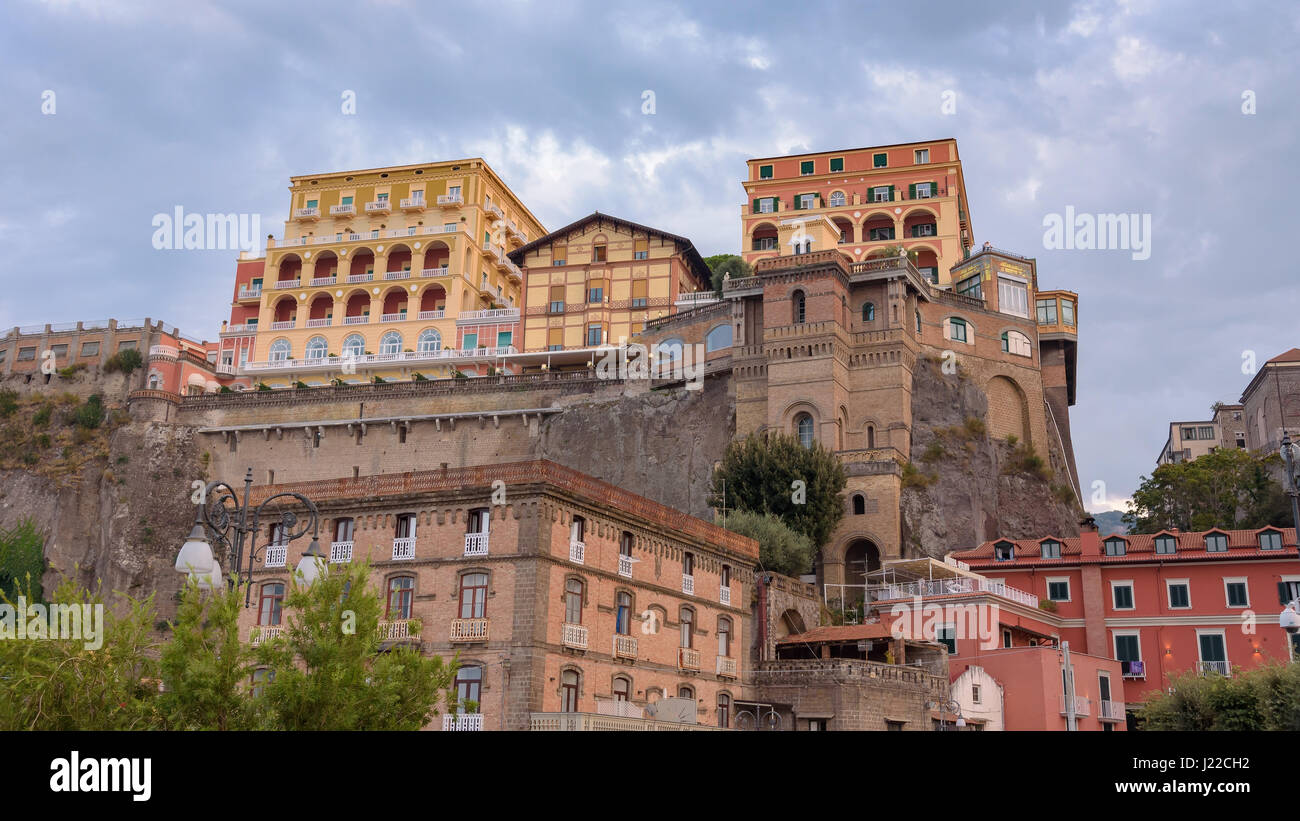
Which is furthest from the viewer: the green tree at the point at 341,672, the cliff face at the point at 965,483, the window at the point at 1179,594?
the cliff face at the point at 965,483

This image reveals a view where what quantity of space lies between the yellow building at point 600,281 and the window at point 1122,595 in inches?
1361

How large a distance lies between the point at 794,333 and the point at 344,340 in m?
37.9

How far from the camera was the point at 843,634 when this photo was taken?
43.2 meters

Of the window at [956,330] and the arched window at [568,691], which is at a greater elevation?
the window at [956,330]

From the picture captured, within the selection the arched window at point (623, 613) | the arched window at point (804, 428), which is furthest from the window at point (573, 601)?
the arched window at point (804, 428)

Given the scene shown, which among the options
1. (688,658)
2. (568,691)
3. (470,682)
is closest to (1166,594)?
(688,658)

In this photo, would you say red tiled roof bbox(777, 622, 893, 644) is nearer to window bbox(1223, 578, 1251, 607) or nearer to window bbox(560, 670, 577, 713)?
window bbox(560, 670, 577, 713)

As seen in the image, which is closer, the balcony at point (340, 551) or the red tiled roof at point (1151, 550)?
the balcony at point (340, 551)

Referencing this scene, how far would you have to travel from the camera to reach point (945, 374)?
2574 inches

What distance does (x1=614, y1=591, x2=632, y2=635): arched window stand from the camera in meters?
36.3

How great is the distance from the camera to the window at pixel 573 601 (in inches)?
1356

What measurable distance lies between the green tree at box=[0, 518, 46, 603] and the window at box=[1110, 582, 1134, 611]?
189 feet

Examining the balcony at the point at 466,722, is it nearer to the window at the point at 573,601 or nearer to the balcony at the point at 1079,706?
the window at the point at 573,601
